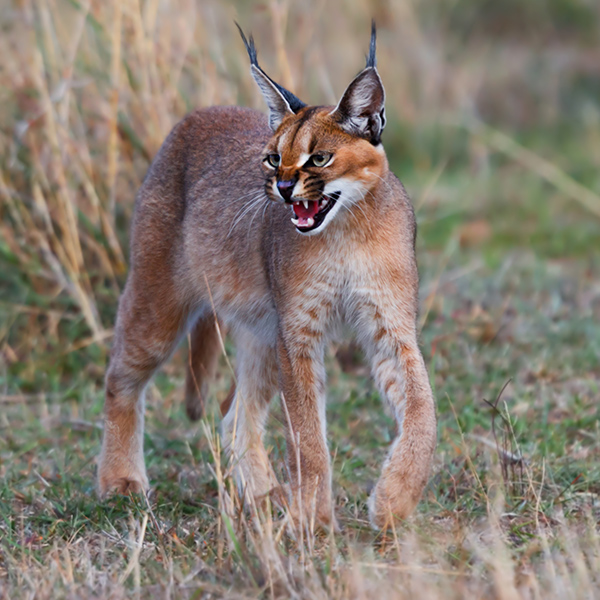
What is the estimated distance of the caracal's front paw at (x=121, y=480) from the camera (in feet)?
13.2

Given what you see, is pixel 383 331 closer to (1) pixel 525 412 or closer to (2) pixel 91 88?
(1) pixel 525 412

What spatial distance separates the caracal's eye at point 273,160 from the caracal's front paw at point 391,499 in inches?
41.2

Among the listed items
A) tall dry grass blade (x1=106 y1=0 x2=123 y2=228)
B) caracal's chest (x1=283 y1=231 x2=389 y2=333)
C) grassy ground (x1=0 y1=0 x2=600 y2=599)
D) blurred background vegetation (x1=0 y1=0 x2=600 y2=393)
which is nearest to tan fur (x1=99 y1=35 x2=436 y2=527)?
caracal's chest (x1=283 y1=231 x2=389 y2=333)

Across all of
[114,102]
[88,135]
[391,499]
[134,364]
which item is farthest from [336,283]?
[88,135]

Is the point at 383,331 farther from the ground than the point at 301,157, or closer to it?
closer to it

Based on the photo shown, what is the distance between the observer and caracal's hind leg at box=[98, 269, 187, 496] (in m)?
4.19

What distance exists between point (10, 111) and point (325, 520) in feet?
11.6

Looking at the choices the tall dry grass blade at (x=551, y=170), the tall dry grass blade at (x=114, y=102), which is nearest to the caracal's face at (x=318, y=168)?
the tall dry grass blade at (x=114, y=102)

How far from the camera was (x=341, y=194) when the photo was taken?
339 centimetres

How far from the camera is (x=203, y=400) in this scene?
14.5 feet

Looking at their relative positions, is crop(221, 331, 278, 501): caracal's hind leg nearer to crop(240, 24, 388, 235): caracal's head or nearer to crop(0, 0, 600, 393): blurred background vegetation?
crop(240, 24, 388, 235): caracal's head

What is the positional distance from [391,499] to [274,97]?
1.39m

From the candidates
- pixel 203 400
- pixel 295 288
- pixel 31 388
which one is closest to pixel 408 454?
pixel 295 288

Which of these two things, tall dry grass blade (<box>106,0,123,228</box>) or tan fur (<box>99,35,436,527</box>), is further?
tall dry grass blade (<box>106,0,123,228</box>)
